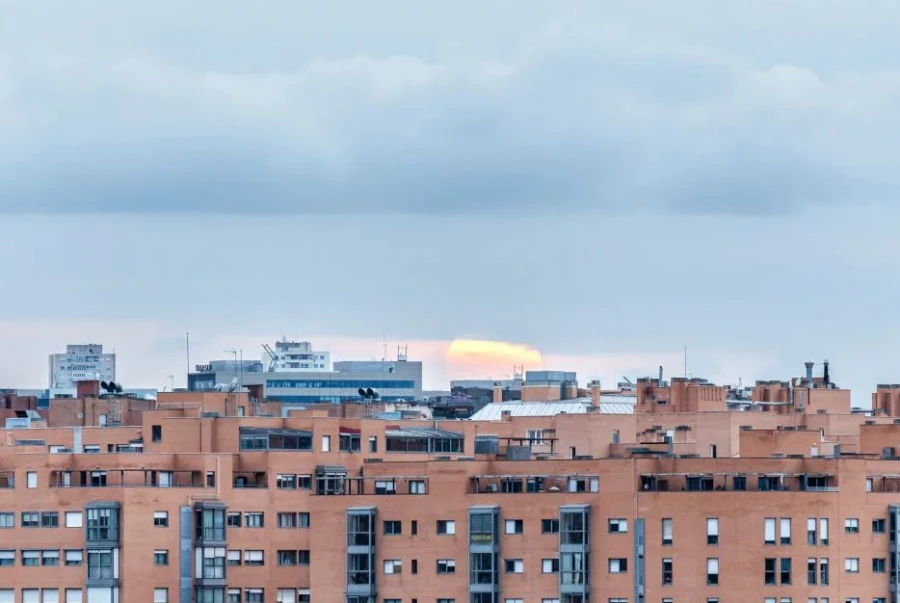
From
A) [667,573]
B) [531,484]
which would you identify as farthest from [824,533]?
[531,484]

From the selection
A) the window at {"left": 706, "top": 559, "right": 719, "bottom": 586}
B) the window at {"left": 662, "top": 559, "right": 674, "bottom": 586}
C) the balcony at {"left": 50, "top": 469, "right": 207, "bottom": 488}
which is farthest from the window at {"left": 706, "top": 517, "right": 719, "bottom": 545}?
the balcony at {"left": 50, "top": 469, "right": 207, "bottom": 488}

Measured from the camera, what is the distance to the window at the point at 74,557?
453ft

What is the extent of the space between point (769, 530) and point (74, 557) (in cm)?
3127

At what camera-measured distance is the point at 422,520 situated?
439 ft

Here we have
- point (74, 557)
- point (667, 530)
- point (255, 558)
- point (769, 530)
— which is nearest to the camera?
point (769, 530)

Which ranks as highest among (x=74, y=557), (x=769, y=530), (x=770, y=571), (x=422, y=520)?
(x=422, y=520)

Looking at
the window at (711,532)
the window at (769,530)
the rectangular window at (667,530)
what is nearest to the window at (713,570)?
the window at (711,532)

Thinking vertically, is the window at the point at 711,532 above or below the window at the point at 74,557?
above

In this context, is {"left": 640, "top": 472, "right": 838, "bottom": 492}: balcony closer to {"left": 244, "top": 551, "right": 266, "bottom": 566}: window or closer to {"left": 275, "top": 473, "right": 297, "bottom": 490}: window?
{"left": 275, "top": 473, "right": 297, "bottom": 490}: window

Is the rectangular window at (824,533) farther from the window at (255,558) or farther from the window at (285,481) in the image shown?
the window at (255,558)

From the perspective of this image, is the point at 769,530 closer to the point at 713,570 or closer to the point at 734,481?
the point at 713,570

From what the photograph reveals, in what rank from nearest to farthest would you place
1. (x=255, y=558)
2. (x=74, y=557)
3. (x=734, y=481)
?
(x=734, y=481) < (x=74, y=557) < (x=255, y=558)

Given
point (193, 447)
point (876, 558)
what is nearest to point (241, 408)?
point (193, 447)

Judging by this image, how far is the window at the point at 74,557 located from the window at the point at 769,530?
1210 inches
